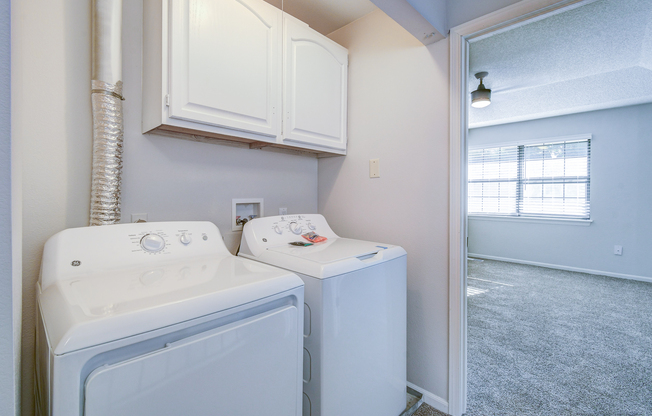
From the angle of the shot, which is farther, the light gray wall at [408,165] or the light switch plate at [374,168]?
the light switch plate at [374,168]

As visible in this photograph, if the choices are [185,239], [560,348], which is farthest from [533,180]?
[185,239]

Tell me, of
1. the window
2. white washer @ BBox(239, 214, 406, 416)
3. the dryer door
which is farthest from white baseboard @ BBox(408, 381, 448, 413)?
the window

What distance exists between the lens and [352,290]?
3.87 feet

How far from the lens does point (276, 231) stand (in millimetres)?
1571

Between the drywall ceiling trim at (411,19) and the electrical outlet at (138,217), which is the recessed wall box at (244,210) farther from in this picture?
the drywall ceiling trim at (411,19)

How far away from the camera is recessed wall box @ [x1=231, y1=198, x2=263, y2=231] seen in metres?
1.70

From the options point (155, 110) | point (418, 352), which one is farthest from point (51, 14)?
point (418, 352)

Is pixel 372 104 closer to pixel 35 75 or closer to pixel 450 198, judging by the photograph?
pixel 450 198

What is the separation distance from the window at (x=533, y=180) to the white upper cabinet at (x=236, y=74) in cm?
432

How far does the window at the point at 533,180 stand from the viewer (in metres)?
4.30

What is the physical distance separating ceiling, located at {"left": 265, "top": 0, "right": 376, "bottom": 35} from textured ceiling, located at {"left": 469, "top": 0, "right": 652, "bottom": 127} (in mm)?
764

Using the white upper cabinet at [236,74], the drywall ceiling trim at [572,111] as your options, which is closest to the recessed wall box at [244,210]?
the white upper cabinet at [236,74]

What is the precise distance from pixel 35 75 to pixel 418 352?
2186mm

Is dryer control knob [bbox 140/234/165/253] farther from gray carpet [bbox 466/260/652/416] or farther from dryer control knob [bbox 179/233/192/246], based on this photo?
gray carpet [bbox 466/260/652/416]
